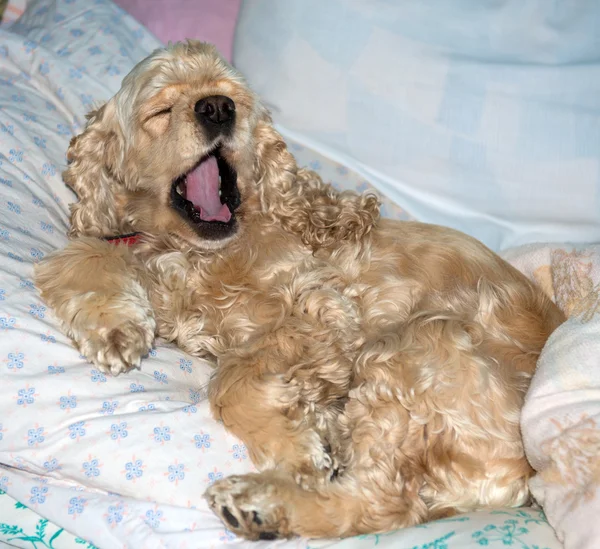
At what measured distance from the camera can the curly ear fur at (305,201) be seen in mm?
2586

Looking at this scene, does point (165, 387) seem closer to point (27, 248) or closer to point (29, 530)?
point (29, 530)

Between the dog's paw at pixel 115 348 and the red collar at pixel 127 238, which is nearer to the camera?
the dog's paw at pixel 115 348

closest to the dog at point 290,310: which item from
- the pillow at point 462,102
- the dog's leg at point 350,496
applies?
the dog's leg at point 350,496

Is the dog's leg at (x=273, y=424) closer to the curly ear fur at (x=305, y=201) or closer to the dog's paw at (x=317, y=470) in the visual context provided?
the dog's paw at (x=317, y=470)

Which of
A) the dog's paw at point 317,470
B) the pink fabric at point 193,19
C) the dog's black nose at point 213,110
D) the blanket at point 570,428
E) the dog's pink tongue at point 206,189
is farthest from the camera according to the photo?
the pink fabric at point 193,19

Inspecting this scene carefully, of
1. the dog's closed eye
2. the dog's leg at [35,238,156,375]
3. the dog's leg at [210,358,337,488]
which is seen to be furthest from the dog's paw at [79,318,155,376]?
the dog's closed eye

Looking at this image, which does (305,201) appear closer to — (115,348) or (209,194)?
(209,194)

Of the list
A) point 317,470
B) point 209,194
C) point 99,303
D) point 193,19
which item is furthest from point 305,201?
point 193,19

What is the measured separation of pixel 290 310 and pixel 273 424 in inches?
17.1

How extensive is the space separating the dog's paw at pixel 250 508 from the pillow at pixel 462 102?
5.01 ft

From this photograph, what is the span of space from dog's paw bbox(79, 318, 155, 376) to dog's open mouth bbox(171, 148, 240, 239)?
51 centimetres

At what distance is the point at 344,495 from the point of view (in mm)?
1968

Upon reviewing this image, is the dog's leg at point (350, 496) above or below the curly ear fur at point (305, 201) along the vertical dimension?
below

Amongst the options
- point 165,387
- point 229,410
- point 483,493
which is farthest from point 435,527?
point 165,387
